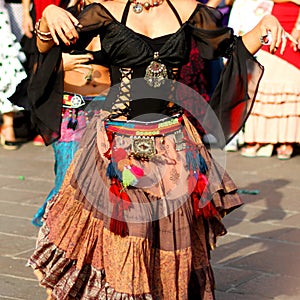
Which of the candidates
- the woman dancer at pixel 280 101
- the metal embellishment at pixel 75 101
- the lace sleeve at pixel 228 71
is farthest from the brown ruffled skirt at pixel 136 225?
the woman dancer at pixel 280 101

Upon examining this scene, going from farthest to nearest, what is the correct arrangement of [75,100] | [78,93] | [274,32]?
[75,100], [78,93], [274,32]

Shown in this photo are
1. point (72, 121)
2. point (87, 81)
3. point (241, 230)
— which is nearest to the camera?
point (87, 81)

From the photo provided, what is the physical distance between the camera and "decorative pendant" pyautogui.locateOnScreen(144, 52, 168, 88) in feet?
13.3

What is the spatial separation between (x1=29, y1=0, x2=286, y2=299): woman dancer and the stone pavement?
0.98 metres

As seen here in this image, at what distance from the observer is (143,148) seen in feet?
13.3

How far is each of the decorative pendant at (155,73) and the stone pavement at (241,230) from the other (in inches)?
59.1

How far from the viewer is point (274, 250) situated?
234 inches

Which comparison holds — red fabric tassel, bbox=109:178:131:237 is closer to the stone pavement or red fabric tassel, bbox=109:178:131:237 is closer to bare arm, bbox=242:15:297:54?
bare arm, bbox=242:15:297:54

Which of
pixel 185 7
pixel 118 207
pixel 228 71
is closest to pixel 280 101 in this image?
pixel 228 71

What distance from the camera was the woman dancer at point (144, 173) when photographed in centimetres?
395

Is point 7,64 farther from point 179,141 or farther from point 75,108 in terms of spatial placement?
point 179,141

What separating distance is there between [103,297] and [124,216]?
15.5 inches

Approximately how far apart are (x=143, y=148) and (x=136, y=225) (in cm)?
37

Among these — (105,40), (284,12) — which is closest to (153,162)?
(105,40)
